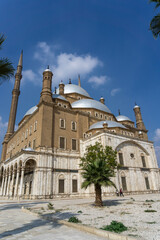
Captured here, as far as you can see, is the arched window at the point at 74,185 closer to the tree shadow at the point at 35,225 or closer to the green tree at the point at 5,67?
the tree shadow at the point at 35,225

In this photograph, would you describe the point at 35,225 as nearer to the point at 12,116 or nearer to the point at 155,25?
the point at 155,25

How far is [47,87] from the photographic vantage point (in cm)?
2936

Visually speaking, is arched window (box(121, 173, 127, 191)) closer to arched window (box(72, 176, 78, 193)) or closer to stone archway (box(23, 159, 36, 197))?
arched window (box(72, 176, 78, 193))

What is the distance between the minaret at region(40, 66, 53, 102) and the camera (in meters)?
28.5

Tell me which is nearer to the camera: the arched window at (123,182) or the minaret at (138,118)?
the arched window at (123,182)

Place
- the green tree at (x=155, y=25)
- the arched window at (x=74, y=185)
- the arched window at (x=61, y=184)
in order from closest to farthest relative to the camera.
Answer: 1. the green tree at (x=155, y=25)
2. the arched window at (x=61, y=184)
3. the arched window at (x=74, y=185)

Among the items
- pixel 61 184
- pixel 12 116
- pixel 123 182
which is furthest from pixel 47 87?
pixel 123 182

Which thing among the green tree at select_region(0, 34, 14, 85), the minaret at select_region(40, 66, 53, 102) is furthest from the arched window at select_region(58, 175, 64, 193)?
the green tree at select_region(0, 34, 14, 85)

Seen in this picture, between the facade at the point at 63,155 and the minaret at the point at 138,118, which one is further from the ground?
the minaret at the point at 138,118

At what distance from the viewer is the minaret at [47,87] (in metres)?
28.5

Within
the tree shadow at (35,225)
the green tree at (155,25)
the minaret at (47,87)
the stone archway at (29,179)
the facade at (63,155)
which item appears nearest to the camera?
the tree shadow at (35,225)

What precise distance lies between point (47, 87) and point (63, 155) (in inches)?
468

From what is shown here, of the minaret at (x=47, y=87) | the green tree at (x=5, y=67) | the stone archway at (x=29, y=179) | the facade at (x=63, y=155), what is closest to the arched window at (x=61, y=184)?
the facade at (x=63, y=155)

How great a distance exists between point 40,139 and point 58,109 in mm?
6404
